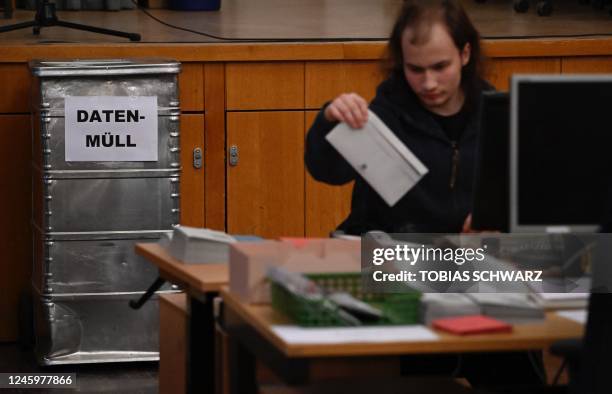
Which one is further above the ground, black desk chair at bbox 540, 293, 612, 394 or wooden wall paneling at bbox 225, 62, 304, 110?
wooden wall paneling at bbox 225, 62, 304, 110

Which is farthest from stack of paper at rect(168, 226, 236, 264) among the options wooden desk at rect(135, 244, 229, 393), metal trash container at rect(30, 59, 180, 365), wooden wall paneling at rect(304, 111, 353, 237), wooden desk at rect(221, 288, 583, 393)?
wooden wall paneling at rect(304, 111, 353, 237)

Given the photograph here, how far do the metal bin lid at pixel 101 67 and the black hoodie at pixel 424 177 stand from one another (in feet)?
4.62

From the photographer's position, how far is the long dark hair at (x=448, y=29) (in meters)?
3.01

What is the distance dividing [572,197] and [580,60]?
260 centimetres

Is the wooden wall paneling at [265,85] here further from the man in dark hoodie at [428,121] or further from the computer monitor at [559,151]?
the computer monitor at [559,151]

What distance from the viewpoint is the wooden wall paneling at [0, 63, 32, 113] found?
4.62 m

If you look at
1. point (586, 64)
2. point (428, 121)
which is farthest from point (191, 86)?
point (428, 121)

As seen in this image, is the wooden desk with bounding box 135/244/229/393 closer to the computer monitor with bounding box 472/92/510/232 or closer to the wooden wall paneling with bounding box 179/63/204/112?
the computer monitor with bounding box 472/92/510/232

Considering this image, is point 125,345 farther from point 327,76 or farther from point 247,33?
point 247,33

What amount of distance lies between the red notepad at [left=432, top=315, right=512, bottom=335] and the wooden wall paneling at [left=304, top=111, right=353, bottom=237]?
2618 millimetres

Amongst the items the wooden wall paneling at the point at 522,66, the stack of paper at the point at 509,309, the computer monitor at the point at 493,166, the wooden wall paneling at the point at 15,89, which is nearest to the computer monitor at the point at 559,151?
the computer monitor at the point at 493,166

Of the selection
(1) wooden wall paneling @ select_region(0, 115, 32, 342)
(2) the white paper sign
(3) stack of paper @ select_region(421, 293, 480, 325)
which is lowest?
(1) wooden wall paneling @ select_region(0, 115, 32, 342)

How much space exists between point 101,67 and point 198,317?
66.9 inches

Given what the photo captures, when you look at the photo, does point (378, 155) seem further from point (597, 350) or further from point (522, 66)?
point (522, 66)
